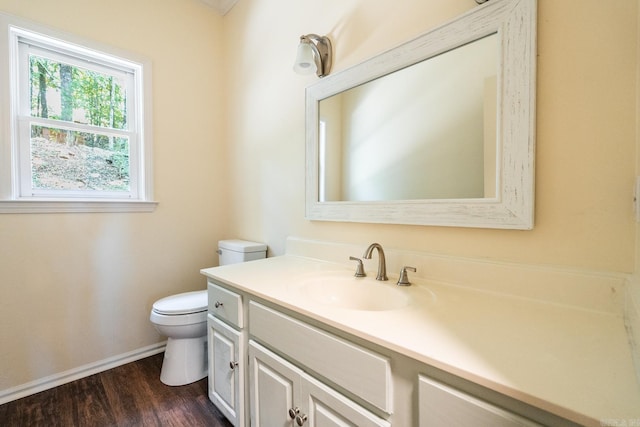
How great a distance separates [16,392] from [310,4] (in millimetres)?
2758

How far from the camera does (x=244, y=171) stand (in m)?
2.13

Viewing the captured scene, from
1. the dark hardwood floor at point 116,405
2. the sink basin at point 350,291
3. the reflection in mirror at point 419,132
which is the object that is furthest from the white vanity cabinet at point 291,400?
the reflection in mirror at point 419,132

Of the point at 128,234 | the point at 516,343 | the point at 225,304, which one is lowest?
the point at 225,304

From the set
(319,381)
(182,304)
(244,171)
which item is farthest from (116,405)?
(244,171)

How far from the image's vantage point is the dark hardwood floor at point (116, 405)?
138cm

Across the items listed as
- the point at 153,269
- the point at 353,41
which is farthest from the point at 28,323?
the point at 353,41

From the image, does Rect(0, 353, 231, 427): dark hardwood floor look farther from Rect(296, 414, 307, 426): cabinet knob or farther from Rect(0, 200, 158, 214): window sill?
Rect(0, 200, 158, 214): window sill

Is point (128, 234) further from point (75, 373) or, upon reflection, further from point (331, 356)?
point (331, 356)

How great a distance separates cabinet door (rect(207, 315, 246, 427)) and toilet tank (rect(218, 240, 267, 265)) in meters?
0.54

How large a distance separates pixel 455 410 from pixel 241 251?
1524 millimetres

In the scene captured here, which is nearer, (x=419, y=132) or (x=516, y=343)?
(x=516, y=343)

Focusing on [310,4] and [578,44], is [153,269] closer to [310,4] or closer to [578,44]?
[310,4]

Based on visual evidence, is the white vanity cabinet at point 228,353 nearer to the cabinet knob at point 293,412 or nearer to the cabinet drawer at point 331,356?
the cabinet drawer at point 331,356

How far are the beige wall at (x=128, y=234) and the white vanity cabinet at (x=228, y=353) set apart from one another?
0.92m
